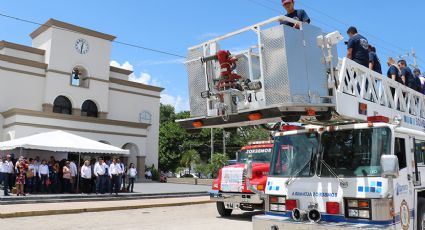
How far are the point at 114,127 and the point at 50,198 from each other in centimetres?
1621

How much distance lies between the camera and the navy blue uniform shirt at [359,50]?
805 cm

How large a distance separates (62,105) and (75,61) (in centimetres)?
370

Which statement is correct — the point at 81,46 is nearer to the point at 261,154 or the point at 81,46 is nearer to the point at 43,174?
the point at 43,174

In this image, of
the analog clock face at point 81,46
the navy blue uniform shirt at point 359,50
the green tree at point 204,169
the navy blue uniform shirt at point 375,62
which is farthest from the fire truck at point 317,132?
the green tree at point 204,169

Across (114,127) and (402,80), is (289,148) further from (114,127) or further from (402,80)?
(114,127)

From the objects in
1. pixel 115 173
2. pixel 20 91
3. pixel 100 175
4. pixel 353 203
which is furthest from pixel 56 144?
pixel 353 203

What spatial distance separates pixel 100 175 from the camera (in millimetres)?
19766

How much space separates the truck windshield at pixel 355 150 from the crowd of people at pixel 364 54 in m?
1.97

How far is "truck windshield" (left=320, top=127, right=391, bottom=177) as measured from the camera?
6359 millimetres

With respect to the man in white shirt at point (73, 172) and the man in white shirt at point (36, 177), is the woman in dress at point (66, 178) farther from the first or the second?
the man in white shirt at point (36, 177)

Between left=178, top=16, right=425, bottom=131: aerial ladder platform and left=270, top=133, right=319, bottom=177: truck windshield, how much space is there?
49 cm

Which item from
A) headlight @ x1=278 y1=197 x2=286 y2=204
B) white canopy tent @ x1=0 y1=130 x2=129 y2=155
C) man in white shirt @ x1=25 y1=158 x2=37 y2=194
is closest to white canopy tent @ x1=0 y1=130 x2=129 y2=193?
white canopy tent @ x1=0 y1=130 x2=129 y2=155

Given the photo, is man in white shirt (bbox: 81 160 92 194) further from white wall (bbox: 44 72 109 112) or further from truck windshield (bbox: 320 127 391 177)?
truck windshield (bbox: 320 127 391 177)

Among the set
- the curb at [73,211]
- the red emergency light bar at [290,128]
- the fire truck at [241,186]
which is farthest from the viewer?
the curb at [73,211]
